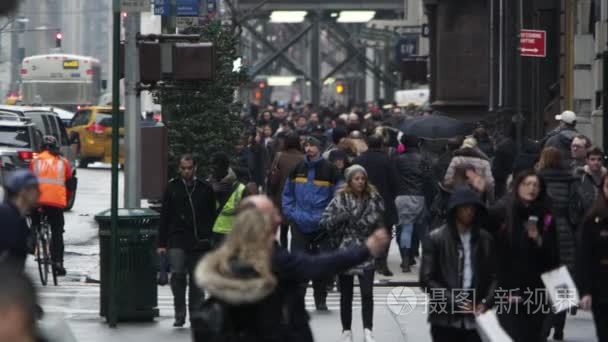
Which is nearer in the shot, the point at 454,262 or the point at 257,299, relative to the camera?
the point at 257,299

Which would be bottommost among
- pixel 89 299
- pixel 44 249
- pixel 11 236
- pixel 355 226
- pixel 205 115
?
pixel 89 299

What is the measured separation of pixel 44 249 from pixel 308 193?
14.1 feet

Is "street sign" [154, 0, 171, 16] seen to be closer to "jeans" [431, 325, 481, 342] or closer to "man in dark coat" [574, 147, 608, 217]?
"man in dark coat" [574, 147, 608, 217]

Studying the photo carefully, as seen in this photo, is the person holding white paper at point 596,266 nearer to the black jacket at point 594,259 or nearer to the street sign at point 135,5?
the black jacket at point 594,259

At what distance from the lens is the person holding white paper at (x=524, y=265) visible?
9775 millimetres

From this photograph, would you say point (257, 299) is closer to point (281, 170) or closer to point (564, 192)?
point (564, 192)

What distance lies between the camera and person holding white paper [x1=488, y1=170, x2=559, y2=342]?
9.77 m

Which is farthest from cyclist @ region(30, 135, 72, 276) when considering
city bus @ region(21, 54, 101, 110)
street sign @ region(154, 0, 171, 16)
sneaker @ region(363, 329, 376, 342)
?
city bus @ region(21, 54, 101, 110)

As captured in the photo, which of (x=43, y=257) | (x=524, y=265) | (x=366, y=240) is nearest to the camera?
(x=524, y=265)

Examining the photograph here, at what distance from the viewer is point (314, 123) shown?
3691 cm

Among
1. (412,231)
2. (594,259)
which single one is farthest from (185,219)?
(412,231)

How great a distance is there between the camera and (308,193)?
599 inches

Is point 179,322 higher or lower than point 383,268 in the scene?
higher

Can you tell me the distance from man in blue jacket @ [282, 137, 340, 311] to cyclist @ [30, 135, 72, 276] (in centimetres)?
407
